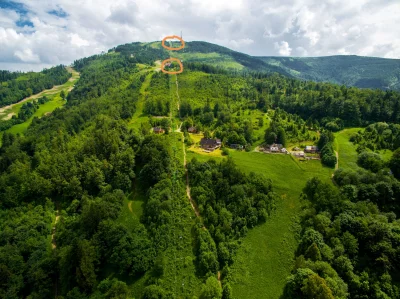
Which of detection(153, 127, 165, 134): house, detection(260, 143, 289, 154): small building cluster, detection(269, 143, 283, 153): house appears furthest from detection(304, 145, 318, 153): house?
detection(153, 127, 165, 134): house

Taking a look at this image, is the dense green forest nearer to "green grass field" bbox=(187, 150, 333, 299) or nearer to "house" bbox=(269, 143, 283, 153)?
"green grass field" bbox=(187, 150, 333, 299)

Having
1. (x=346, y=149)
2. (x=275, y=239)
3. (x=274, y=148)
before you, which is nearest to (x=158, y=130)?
(x=274, y=148)

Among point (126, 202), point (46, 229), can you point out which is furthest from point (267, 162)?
point (46, 229)

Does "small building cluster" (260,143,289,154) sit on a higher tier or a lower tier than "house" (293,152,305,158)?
higher

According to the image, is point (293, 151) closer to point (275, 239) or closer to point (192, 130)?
point (275, 239)

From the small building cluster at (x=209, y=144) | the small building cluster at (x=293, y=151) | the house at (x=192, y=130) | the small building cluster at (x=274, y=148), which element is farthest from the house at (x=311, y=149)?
the house at (x=192, y=130)

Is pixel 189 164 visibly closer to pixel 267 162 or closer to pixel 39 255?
pixel 267 162

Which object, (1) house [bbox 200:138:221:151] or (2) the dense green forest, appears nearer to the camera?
(2) the dense green forest
